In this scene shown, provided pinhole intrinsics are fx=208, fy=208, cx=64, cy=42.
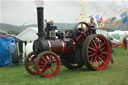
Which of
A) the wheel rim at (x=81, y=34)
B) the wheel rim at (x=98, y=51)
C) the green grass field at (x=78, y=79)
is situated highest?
the wheel rim at (x=81, y=34)

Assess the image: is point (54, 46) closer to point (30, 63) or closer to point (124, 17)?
point (30, 63)

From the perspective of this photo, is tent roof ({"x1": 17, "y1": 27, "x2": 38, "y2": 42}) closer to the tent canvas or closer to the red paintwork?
the tent canvas

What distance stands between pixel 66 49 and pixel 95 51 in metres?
0.96

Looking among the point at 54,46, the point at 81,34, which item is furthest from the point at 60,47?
the point at 81,34

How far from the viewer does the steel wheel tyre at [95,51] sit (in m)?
6.25

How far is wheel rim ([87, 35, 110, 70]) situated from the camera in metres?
6.53

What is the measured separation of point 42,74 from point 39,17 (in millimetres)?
1606

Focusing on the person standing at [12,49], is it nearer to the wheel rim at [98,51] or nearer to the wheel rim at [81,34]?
the wheel rim at [81,34]

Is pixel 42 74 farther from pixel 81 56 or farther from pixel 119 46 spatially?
pixel 119 46

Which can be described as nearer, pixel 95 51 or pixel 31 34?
pixel 95 51

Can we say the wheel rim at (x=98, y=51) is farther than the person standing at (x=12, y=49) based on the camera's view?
No

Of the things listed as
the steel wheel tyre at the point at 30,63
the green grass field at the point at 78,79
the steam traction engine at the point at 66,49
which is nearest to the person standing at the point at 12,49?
the steam traction engine at the point at 66,49

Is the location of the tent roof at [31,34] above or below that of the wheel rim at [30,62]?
above

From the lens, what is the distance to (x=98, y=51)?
6.66 m
